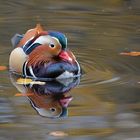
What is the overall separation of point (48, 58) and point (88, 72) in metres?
0.68

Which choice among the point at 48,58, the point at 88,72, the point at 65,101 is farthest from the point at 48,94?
the point at 88,72

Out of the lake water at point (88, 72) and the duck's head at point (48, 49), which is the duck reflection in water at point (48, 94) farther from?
the duck's head at point (48, 49)

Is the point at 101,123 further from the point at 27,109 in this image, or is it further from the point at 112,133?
the point at 27,109

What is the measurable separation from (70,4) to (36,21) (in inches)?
80.4

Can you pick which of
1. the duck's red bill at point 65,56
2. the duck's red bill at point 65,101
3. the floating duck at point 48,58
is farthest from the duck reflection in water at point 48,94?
the duck's red bill at point 65,56

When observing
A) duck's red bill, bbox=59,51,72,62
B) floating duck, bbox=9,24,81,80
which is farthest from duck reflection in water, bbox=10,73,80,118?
duck's red bill, bbox=59,51,72,62

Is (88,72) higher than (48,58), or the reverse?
(48,58)

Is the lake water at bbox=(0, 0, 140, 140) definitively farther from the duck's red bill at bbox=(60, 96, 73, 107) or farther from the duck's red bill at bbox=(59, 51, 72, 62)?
the duck's red bill at bbox=(59, 51, 72, 62)

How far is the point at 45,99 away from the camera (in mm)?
8789

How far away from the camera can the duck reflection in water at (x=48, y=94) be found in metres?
8.35

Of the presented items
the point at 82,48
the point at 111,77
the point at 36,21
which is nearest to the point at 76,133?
the point at 111,77

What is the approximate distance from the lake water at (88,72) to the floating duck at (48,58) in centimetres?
27

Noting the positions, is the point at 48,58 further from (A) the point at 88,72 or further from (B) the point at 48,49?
(A) the point at 88,72

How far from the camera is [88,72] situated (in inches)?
392
